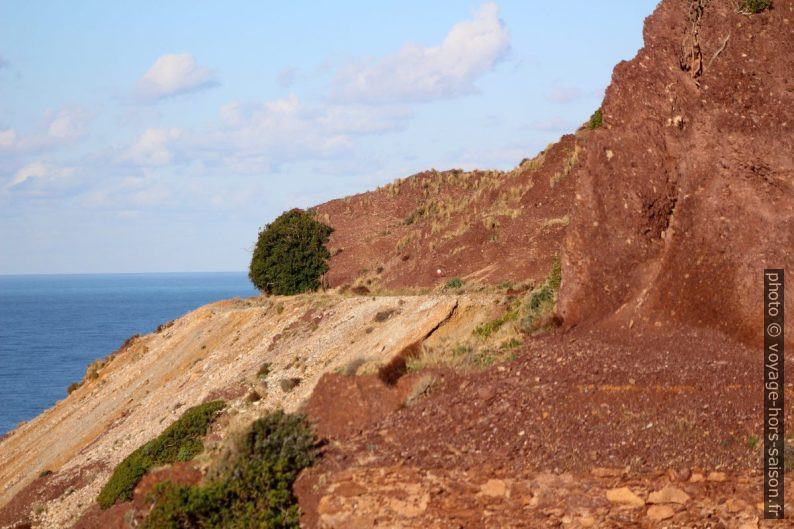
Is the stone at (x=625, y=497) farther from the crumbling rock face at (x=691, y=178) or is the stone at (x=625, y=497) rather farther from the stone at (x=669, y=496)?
the crumbling rock face at (x=691, y=178)

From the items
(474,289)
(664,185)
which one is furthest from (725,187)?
(474,289)

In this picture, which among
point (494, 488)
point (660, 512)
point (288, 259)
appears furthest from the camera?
point (288, 259)

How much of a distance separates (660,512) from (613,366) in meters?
3.11

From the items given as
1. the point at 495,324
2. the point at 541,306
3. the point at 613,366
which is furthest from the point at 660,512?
the point at 495,324

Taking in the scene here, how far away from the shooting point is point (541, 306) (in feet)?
68.8

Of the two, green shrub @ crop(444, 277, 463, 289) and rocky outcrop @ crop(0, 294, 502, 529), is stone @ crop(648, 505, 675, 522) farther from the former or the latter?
green shrub @ crop(444, 277, 463, 289)

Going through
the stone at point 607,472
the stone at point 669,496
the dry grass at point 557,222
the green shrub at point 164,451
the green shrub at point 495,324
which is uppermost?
the dry grass at point 557,222

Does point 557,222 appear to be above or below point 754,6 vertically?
below

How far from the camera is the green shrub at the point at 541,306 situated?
19.3 metres

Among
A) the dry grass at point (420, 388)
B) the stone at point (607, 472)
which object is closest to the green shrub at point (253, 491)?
the dry grass at point (420, 388)

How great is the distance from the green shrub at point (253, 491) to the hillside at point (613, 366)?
28 centimetres

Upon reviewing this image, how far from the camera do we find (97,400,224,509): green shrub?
21938 millimetres

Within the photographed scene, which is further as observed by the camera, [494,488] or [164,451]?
[164,451]

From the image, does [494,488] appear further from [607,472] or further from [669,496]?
[669,496]
